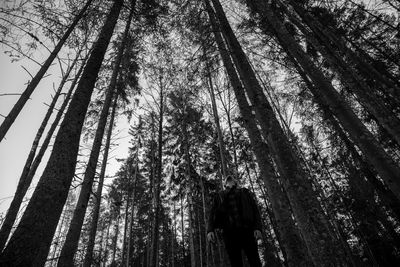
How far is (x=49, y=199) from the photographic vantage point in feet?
9.70

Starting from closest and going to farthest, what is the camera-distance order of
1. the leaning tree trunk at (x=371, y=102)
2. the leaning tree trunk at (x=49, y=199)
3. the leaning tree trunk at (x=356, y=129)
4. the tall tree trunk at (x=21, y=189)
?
1. the leaning tree trunk at (x=49, y=199)
2. the leaning tree trunk at (x=356, y=129)
3. the leaning tree trunk at (x=371, y=102)
4. the tall tree trunk at (x=21, y=189)

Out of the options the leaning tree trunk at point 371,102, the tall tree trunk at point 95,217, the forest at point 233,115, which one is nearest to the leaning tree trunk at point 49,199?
the forest at point 233,115

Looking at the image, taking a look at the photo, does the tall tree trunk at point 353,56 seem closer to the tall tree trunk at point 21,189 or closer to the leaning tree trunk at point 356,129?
the leaning tree trunk at point 356,129

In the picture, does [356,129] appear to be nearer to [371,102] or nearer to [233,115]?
[371,102]

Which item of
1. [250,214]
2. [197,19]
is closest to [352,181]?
[197,19]

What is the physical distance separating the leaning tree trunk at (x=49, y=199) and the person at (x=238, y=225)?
6.88ft

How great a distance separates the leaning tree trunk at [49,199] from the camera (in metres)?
2.47

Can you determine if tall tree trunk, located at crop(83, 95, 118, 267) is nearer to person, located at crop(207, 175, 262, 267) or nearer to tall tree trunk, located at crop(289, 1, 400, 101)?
person, located at crop(207, 175, 262, 267)

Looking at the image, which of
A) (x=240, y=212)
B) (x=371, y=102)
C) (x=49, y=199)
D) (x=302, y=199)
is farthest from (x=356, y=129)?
(x=49, y=199)

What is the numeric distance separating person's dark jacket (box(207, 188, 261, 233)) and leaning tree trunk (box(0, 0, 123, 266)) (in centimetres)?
220

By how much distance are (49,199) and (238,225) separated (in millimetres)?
2563

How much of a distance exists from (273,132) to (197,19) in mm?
6565

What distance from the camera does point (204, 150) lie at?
18703 mm

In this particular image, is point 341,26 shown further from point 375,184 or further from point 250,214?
point 250,214
